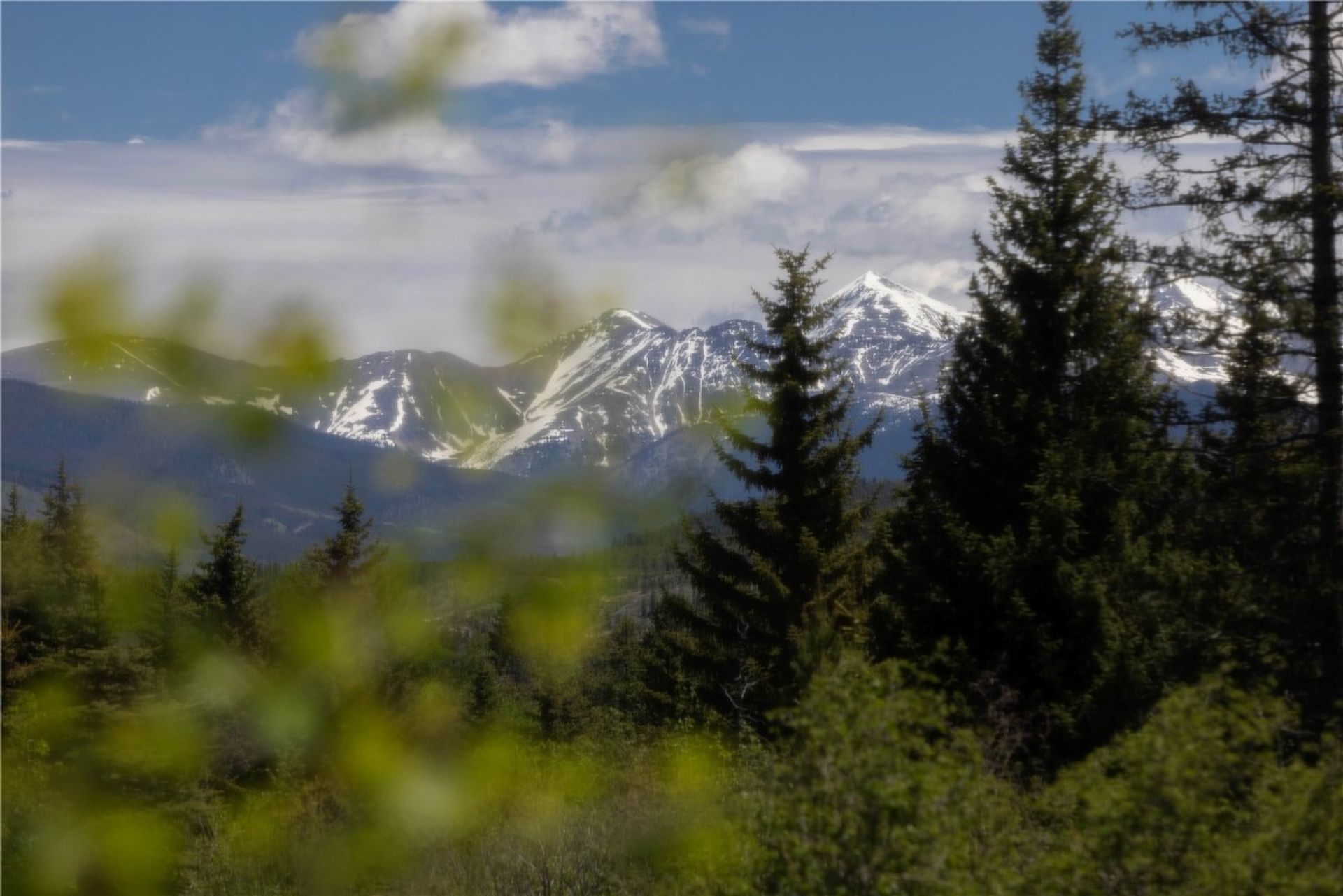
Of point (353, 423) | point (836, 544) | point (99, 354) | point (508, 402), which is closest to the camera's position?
point (99, 354)

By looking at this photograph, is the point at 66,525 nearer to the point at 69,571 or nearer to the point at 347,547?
the point at 69,571

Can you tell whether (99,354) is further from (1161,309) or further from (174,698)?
(174,698)

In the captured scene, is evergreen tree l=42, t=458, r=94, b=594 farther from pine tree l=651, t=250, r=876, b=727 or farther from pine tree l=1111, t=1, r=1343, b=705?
pine tree l=1111, t=1, r=1343, b=705

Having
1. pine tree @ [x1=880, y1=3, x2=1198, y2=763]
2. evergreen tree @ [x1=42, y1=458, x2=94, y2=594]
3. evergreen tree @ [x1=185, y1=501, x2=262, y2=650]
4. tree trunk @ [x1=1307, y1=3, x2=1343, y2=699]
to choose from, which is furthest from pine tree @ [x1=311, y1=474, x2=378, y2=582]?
tree trunk @ [x1=1307, y1=3, x2=1343, y2=699]

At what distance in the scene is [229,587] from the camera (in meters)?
31.5

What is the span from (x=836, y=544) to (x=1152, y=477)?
8.76m

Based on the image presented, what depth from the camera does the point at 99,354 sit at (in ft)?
32.6

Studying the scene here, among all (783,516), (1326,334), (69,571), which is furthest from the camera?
(69,571)

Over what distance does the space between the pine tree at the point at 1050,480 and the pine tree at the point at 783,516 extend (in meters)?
4.91

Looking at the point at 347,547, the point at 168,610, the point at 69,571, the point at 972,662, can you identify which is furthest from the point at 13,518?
the point at 972,662

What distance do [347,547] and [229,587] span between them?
3839 mm

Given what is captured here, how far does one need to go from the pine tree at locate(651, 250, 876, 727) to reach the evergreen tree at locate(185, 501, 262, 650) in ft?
53.6

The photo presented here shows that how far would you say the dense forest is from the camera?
5785 millimetres

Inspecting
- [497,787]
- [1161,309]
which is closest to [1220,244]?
[1161,309]
